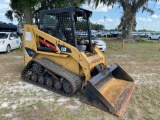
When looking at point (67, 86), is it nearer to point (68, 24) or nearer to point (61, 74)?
point (61, 74)

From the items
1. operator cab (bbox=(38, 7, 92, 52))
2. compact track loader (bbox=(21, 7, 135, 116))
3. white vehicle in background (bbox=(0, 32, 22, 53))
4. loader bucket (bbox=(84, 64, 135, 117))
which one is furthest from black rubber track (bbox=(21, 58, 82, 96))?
white vehicle in background (bbox=(0, 32, 22, 53))

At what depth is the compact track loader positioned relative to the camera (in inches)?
191

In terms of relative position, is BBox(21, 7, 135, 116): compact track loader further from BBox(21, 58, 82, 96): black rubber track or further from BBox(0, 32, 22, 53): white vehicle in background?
BBox(0, 32, 22, 53): white vehicle in background

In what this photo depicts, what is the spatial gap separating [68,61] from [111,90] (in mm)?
1433

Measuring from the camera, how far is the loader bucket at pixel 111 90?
4.13 metres

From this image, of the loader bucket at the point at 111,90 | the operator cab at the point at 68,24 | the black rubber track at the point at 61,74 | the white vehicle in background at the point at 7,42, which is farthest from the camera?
the white vehicle in background at the point at 7,42

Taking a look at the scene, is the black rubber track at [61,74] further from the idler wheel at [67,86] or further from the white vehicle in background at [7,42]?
the white vehicle in background at [7,42]

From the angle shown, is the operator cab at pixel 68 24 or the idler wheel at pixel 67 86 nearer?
the idler wheel at pixel 67 86

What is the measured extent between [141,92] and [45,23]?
346cm

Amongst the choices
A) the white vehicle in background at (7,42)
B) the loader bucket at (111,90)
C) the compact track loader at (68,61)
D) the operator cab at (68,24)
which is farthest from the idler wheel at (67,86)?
the white vehicle in background at (7,42)

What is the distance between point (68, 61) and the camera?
535 centimetres

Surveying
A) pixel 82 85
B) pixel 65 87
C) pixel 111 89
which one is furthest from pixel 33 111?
pixel 111 89

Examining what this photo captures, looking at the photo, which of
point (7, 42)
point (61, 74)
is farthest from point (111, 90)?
point (7, 42)

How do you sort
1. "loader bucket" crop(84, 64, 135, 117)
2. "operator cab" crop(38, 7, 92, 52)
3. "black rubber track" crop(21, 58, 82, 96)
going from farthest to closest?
"operator cab" crop(38, 7, 92, 52), "black rubber track" crop(21, 58, 82, 96), "loader bucket" crop(84, 64, 135, 117)
